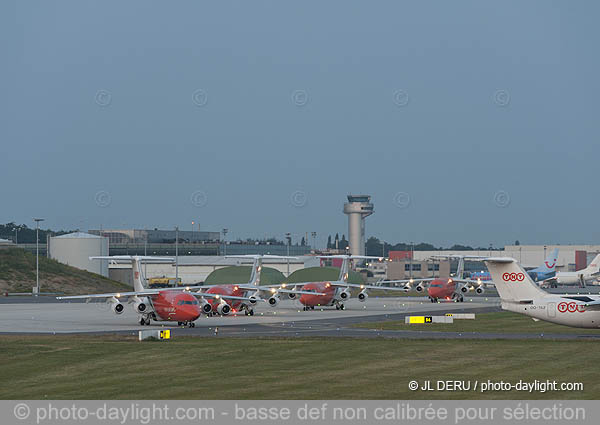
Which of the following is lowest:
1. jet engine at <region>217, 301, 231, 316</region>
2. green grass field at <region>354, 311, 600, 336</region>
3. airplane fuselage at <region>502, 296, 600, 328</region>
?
green grass field at <region>354, 311, 600, 336</region>

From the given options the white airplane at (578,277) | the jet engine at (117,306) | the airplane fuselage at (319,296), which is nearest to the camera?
the jet engine at (117,306)

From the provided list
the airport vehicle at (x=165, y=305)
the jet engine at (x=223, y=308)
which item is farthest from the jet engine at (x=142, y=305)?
the jet engine at (x=223, y=308)

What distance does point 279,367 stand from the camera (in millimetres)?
42062

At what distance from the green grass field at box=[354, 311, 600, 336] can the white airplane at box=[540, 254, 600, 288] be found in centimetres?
10295

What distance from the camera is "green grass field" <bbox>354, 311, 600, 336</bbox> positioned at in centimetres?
6500

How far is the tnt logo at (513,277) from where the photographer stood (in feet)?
187

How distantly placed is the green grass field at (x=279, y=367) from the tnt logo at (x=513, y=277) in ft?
13.0

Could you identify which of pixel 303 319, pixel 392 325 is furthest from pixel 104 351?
pixel 303 319

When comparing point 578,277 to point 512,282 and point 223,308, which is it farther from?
point 512,282

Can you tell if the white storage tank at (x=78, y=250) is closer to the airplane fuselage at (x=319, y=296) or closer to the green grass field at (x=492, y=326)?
the airplane fuselage at (x=319, y=296)

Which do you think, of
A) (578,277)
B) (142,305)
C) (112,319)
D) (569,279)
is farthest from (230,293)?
(569,279)

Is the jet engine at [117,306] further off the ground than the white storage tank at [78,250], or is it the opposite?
the white storage tank at [78,250]

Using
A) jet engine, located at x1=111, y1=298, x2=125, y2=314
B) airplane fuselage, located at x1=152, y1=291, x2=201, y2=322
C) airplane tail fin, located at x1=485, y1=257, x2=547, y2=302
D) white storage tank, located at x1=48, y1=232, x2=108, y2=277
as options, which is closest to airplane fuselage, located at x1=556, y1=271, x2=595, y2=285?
white storage tank, located at x1=48, y1=232, x2=108, y2=277

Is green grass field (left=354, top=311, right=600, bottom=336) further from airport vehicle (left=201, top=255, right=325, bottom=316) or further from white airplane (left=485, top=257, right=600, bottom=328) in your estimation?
airport vehicle (left=201, top=255, right=325, bottom=316)
